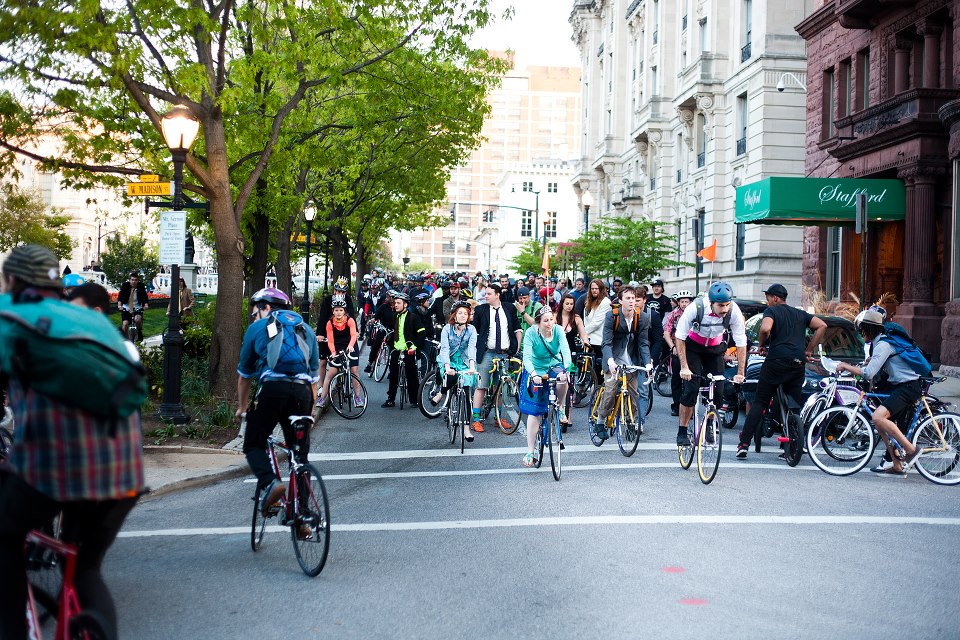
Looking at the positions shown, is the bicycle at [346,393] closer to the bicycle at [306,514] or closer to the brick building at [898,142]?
the bicycle at [306,514]

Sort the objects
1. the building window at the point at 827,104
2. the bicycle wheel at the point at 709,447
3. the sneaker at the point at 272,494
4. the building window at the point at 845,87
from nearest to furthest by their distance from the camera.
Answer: the sneaker at the point at 272,494 < the bicycle wheel at the point at 709,447 < the building window at the point at 845,87 < the building window at the point at 827,104

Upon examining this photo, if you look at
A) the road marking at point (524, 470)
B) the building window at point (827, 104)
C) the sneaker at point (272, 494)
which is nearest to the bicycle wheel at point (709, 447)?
the road marking at point (524, 470)

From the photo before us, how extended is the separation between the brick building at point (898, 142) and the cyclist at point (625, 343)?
11.4 metres

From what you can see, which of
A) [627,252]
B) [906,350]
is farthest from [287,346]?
[627,252]

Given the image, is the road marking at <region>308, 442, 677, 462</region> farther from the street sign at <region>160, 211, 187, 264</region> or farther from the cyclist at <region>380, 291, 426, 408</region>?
the cyclist at <region>380, 291, 426, 408</region>

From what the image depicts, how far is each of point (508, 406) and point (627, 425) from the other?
9.78ft

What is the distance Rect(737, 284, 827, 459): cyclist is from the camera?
12.1m

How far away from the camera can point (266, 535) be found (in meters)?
8.39

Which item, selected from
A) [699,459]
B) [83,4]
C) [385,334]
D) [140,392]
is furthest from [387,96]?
[140,392]

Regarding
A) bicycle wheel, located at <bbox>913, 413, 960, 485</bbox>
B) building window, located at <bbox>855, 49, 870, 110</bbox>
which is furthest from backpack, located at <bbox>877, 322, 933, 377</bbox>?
building window, located at <bbox>855, 49, 870, 110</bbox>

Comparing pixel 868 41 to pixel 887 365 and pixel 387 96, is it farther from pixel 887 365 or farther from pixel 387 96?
pixel 887 365

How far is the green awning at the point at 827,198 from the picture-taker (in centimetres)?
2544

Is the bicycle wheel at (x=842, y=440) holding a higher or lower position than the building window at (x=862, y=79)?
lower

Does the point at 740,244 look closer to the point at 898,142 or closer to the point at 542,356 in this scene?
the point at 898,142
